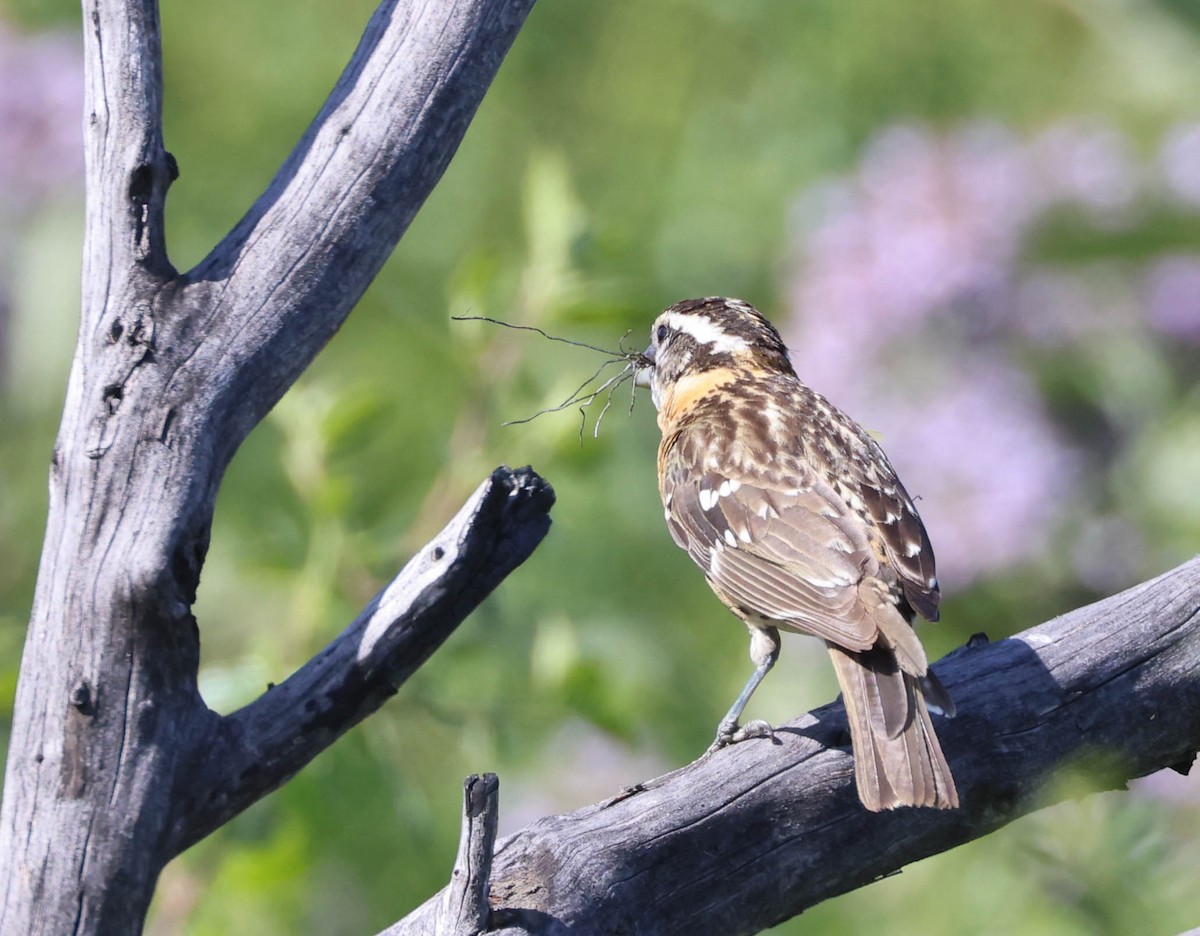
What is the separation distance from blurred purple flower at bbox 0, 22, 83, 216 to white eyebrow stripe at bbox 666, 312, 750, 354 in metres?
2.19

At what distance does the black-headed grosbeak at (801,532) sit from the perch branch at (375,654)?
68 cm

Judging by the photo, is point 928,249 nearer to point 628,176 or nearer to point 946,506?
point 946,506

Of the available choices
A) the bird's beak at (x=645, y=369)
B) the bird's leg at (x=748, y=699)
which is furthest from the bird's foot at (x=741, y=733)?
the bird's beak at (x=645, y=369)

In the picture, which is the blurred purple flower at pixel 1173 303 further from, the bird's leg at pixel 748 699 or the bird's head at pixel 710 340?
the bird's leg at pixel 748 699

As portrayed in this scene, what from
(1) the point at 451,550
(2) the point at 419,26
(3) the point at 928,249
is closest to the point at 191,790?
(1) the point at 451,550

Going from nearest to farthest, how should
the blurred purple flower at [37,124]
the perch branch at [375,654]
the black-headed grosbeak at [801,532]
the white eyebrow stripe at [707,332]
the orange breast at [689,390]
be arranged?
the perch branch at [375,654] → the black-headed grosbeak at [801,532] → the orange breast at [689,390] → the white eyebrow stripe at [707,332] → the blurred purple flower at [37,124]

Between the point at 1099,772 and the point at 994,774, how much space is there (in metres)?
0.19

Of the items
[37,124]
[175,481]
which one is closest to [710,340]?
[175,481]

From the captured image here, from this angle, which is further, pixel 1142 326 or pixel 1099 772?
pixel 1142 326

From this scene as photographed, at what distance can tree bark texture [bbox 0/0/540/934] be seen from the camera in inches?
75.7

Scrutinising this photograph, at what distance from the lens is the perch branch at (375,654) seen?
6.64ft

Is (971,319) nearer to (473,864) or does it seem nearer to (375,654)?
(375,654)

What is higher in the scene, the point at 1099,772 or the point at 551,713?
the point at 551,713

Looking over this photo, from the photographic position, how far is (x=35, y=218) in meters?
4.70
